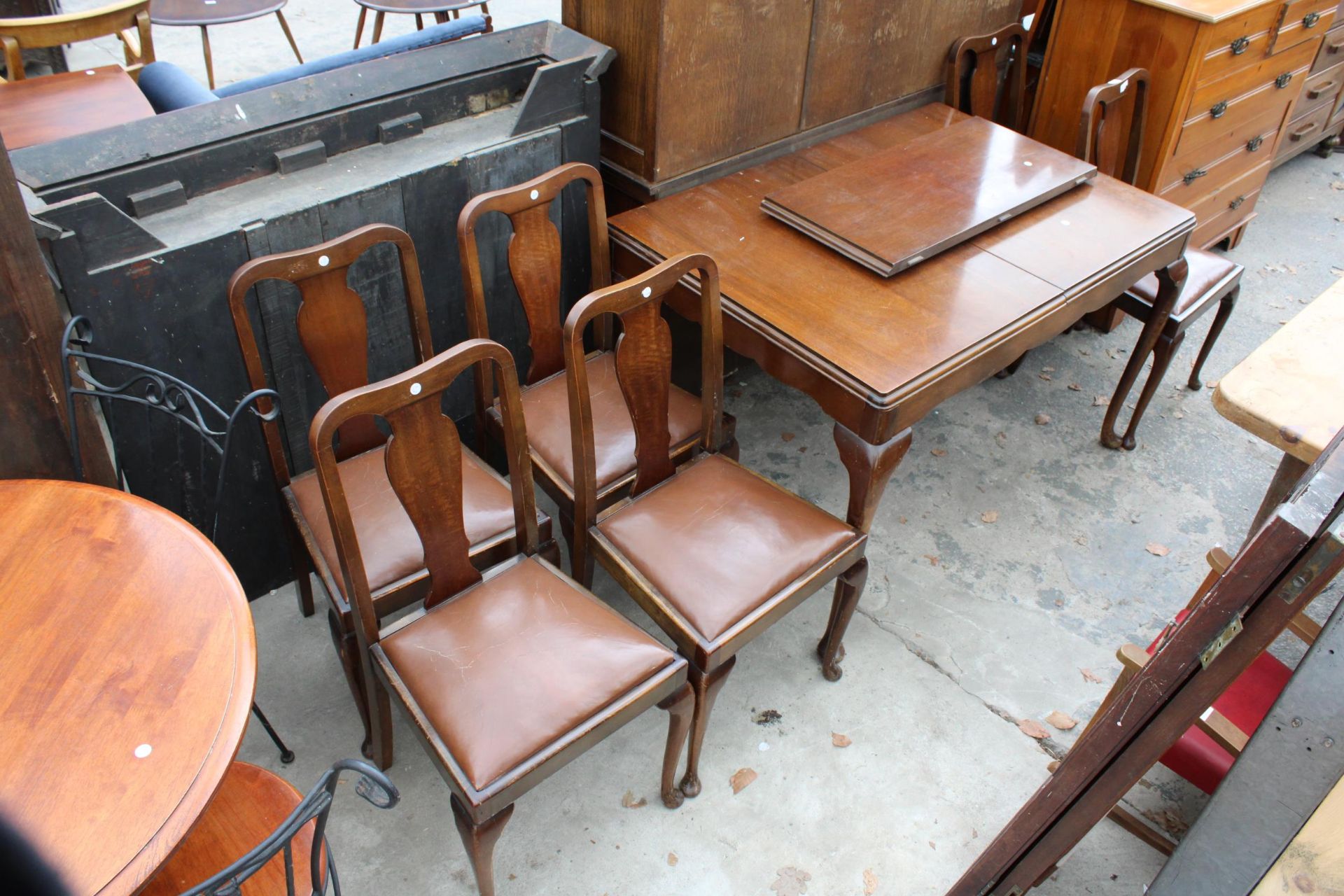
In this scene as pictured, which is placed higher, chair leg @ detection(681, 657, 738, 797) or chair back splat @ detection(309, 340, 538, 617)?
chair back splat @ detection(309, 340, 538, 617)

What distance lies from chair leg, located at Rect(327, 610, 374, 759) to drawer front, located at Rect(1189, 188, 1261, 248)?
12.5 feet

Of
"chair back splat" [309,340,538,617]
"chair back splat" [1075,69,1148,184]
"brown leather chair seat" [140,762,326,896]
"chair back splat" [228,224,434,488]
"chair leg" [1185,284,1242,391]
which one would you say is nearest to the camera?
"brown leather chair seat" [140,762,326,896]

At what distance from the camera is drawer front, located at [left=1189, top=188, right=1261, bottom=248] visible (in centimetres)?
416

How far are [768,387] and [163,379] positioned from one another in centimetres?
219

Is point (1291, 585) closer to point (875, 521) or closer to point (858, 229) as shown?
point (858, 229)

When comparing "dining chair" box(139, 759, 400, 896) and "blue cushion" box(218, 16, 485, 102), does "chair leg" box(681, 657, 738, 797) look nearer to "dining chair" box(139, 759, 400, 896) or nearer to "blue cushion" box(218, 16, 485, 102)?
"dining chair" box(139, 759, 400, 896)

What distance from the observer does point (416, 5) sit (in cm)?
450

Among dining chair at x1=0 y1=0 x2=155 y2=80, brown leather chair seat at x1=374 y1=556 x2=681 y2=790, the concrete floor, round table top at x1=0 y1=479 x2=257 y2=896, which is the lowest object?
the concrete floor

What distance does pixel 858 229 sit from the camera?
2594 millimetres

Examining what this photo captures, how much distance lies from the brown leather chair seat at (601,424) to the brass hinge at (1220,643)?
138cm

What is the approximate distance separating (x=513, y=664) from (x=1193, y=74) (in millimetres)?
3111

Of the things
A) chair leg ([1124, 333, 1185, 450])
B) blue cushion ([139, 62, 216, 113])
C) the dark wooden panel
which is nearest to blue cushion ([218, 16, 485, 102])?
blue cushion ([139, 62, 216, 113])

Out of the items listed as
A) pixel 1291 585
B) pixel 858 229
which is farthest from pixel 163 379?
pixel 1291 585

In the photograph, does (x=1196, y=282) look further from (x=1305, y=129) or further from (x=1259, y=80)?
(x=1305, y=129)
